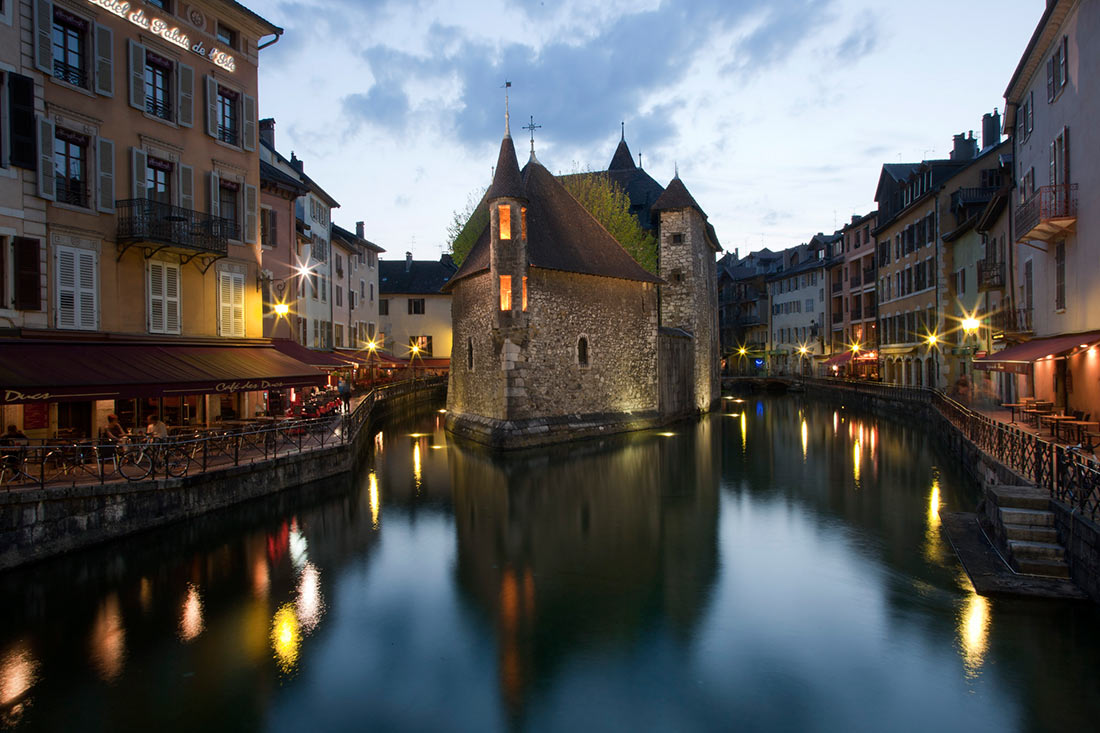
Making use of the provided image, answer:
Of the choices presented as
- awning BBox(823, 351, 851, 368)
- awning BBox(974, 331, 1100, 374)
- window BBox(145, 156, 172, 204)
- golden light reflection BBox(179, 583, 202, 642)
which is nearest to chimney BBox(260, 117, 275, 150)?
window BBox(145, 156, 172, 204)

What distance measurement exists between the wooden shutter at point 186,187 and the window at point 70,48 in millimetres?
2644

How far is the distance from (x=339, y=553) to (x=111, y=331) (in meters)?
7.69

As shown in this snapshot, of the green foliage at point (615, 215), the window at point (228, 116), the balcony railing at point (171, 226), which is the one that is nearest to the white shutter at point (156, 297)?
the balcony railing at point (171, 226)

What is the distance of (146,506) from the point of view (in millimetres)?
12266

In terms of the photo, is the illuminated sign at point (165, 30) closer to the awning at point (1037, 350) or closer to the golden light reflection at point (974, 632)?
the golden light reflection at point (974, 632)

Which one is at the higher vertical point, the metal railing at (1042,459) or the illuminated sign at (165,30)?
the illuminated sign at (165,30)

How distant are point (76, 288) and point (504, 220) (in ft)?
44.1

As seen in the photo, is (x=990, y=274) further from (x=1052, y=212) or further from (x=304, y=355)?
(x=304, y=355)

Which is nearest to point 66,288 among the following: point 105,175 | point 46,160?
point 46,160

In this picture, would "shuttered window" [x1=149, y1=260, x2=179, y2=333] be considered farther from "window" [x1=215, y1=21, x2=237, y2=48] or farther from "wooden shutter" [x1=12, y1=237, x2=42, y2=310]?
"window" [x1=215, y1=21, x2=237, y2=48]

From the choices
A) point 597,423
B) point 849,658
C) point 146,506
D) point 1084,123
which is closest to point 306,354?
point 146,506

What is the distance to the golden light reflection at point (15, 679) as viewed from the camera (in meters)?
6.63

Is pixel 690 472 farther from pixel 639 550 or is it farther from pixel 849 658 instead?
pixel 849 658

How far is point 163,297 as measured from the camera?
53.8 ft
